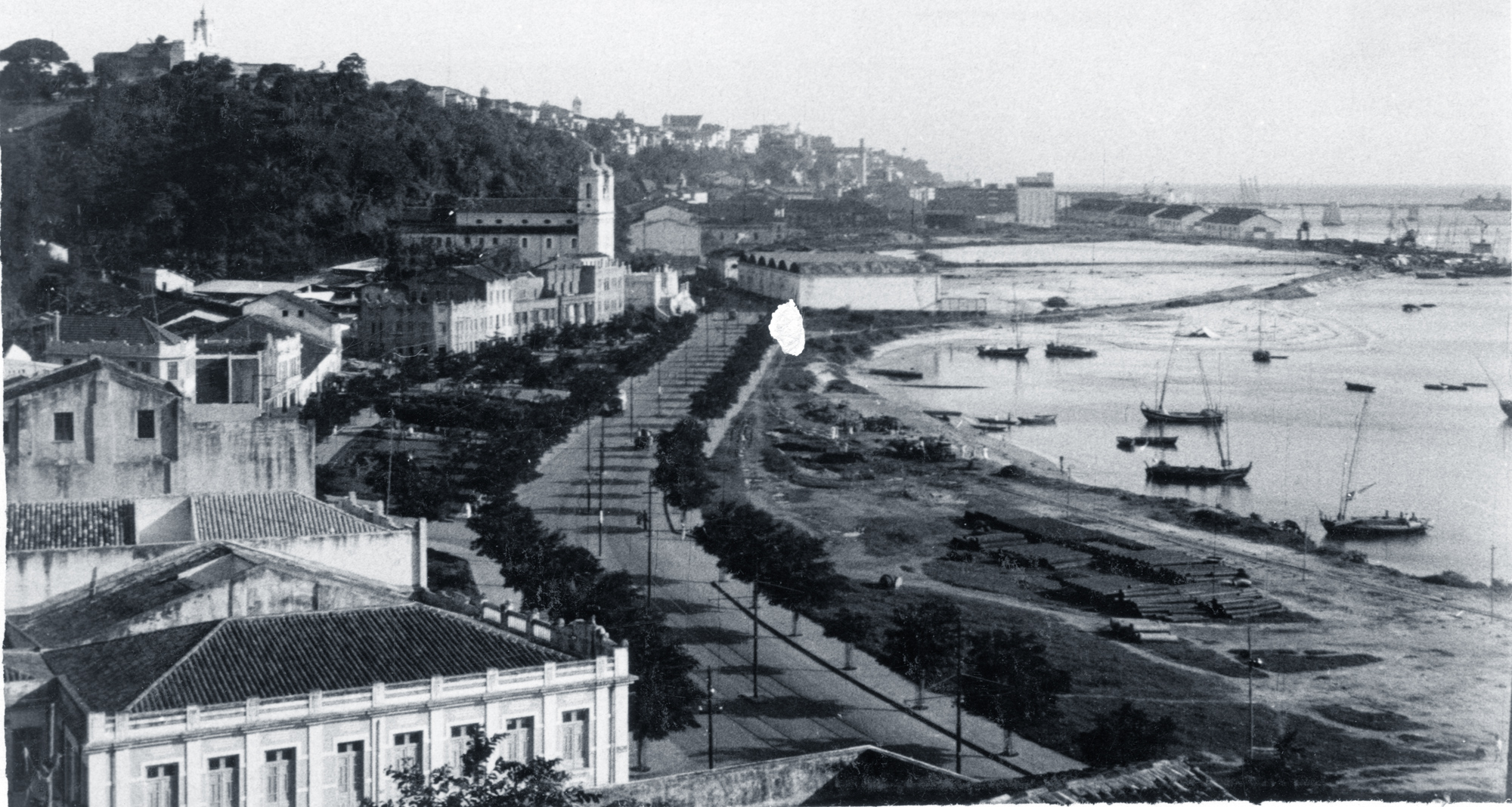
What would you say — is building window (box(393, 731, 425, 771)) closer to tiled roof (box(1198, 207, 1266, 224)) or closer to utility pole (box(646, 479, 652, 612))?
utility pole (box(646, 479, 652, 612))

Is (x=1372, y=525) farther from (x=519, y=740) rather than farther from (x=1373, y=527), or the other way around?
(x=519, y=740)

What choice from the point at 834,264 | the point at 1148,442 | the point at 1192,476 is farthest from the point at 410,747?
the point at 834,264

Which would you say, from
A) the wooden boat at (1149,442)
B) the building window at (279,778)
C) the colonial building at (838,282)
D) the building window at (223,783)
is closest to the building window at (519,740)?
the building window at (279,778)

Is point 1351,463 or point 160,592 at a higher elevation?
point 160,592

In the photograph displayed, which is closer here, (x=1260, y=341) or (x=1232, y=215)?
(x=1260, y=341)

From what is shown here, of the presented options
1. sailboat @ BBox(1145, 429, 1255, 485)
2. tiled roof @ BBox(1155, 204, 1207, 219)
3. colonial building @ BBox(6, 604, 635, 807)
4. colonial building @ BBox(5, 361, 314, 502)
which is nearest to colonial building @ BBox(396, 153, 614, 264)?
sailboat @ BBox(1145, 429, 1255, 485)

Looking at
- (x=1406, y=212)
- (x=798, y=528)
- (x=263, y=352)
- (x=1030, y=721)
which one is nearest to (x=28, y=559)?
(x=1030, y=721)

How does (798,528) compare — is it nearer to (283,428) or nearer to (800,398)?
(283,428)
